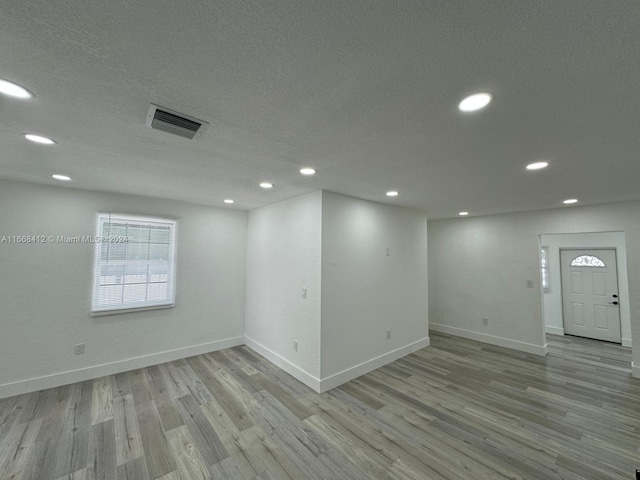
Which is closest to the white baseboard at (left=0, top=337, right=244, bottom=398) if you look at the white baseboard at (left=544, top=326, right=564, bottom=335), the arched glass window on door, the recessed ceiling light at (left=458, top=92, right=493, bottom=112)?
the recessed ceiling light at (left=458, top=92, right=493, bottom=112)

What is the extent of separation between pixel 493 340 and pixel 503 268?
1.41 meters

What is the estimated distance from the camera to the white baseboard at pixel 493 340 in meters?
4.45

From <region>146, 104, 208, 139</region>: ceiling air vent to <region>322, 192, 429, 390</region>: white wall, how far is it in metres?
1.82

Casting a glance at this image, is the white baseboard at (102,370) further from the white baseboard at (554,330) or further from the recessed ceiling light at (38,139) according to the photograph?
the white baseboard at (554,330)

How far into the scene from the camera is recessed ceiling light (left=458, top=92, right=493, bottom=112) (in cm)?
131

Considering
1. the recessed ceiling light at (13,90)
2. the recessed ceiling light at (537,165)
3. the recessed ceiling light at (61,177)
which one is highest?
the recessed ceiling light at (61,177)

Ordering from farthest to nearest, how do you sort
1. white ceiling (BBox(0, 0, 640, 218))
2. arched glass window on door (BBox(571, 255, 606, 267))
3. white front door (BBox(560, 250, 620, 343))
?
arched glass window on door (BBox(571, 255, 606, 267)), white front door (BBox(560, 250, 620, 343)), white ceiling (BBox(0, 0, 640, 218))

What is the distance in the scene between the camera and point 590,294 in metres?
5.33

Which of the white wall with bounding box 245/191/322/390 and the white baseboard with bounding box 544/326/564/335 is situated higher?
the white wall with bounding box 245/191/322/390

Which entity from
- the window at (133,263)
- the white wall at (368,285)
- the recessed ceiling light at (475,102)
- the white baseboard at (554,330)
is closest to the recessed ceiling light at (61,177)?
the window at (133,263)

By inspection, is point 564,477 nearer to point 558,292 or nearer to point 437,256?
point 437,256

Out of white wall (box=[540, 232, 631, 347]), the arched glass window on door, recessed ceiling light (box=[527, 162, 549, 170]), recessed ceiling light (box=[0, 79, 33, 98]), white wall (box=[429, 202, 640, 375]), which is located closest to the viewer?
recessed ceiling light (box=[0, 79, 33, 98])

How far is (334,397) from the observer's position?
2994 mm

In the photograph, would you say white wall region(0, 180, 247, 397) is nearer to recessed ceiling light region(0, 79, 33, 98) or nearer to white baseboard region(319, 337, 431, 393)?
white baseboard region(319, 337, 431, 393)
